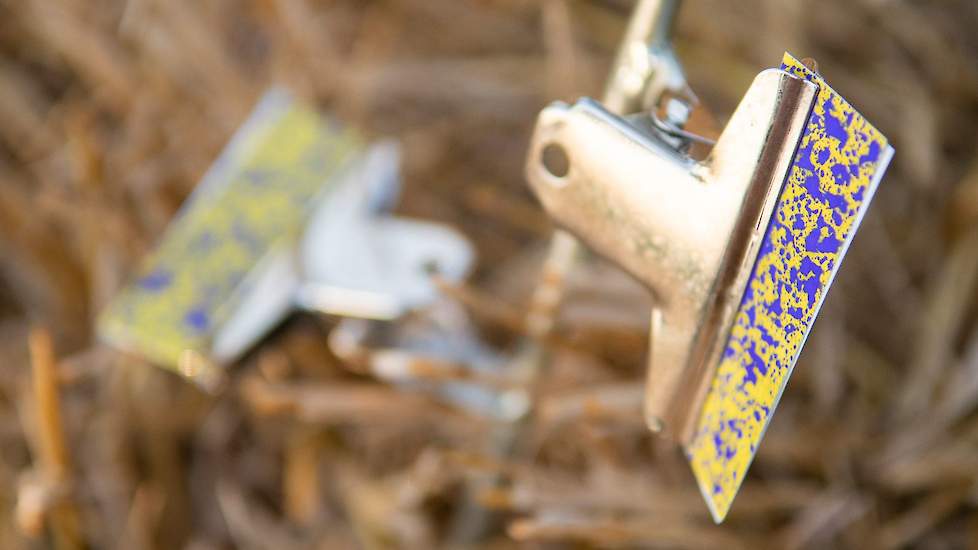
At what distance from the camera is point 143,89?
75 centimetres

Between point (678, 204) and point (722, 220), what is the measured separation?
0.05 ft

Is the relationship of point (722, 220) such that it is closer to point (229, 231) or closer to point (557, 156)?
point (557, 156)

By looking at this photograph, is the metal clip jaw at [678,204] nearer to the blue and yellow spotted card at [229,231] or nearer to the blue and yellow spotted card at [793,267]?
the blue and yellow spotted card at [793,267]

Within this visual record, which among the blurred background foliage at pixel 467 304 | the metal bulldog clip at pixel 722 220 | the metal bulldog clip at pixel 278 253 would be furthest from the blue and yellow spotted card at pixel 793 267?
the metal bulldog clip at pixel 278 253

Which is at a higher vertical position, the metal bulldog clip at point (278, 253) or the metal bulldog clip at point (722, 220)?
the metal bulldog clip at point (722, 220)

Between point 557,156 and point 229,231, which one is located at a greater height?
point 557,156

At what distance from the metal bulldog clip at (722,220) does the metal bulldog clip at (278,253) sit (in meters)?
0.20

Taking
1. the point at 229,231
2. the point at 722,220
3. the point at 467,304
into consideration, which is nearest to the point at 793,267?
the point at 722,220

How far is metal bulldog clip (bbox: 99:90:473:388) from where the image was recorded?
1.72ft

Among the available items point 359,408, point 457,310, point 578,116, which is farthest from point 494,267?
point 578,116

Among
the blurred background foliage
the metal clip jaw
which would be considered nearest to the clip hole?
the metal clip jaw

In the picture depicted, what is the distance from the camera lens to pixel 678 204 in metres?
0.31

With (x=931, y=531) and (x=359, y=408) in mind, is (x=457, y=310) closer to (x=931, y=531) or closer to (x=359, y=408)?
(x=359, y=408)

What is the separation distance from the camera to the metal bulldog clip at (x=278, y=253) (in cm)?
52
